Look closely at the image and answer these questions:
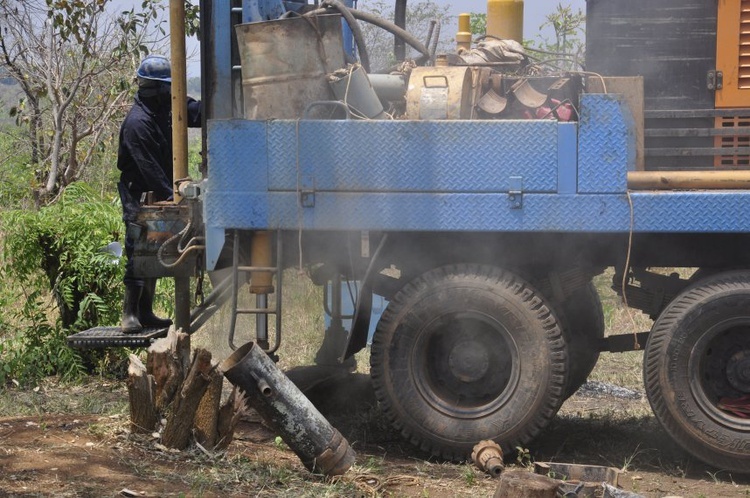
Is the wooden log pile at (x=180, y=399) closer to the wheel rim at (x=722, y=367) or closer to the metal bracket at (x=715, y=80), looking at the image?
the wheel rim at (x=722, y=367)

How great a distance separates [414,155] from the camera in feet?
18.5

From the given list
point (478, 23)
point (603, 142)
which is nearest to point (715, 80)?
point (603, 142)

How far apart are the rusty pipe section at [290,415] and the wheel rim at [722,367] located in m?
1.90

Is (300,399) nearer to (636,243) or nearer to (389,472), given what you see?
(389,472)

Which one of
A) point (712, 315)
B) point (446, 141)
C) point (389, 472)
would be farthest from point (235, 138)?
point (712, 315)

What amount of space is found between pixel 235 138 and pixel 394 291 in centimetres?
132

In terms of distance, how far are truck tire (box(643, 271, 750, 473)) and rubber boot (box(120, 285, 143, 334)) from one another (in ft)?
10.8

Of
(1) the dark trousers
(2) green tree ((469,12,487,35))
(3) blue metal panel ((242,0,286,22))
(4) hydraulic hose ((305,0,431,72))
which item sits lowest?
(1) the dark trousers

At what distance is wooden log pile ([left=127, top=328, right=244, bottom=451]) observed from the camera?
5.41 m

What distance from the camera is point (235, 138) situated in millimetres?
5750

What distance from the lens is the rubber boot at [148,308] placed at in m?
6.93

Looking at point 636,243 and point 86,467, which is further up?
point 636,243

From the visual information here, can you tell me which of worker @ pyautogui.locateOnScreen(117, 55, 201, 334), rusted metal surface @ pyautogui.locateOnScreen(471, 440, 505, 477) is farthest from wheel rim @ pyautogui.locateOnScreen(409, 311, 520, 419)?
worker @ pyautogui.locateOnScreen(117, 55, 201, 334)

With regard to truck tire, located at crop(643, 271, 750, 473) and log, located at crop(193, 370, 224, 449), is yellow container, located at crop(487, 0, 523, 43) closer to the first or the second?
truck tire, located at crop(643, 271, 750, 473)
